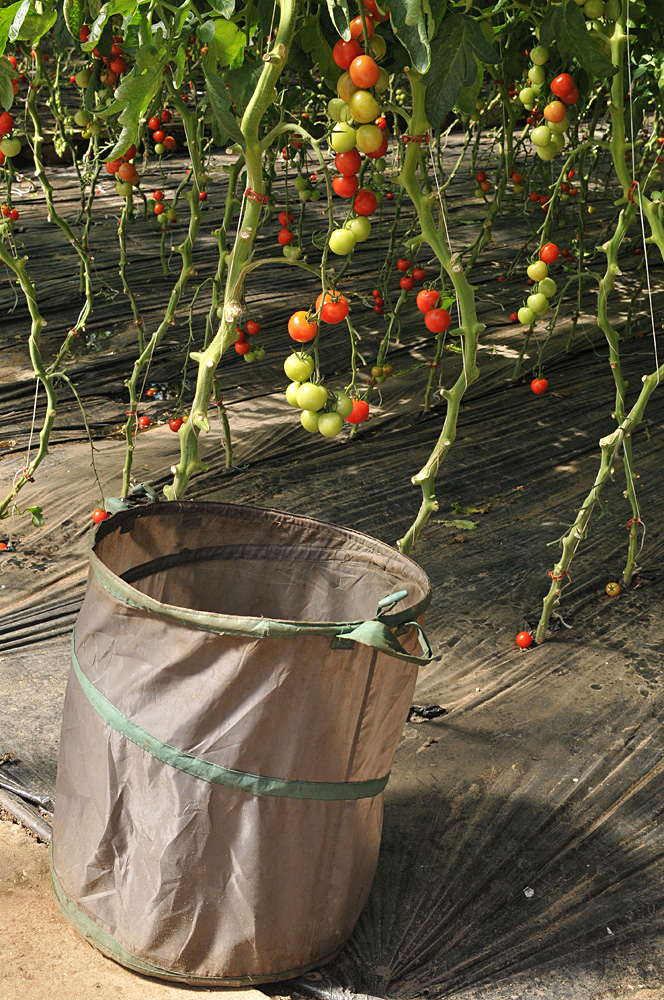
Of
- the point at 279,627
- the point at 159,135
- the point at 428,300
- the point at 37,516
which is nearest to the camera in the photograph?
the point at 279,627

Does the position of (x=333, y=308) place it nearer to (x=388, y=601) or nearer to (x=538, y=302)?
(x=388, y=601)

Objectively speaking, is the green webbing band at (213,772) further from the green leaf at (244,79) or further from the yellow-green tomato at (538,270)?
the yellow-green tomato at (538,270)

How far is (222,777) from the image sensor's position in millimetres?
1152

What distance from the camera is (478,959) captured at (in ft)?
4.50

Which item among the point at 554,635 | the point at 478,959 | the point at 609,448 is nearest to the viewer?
the point at 478,959

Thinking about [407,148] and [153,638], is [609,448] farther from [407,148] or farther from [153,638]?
[153,638]

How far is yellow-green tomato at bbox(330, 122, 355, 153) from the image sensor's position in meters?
1.32

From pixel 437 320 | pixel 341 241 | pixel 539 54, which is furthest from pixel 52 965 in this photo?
pixel 539 54

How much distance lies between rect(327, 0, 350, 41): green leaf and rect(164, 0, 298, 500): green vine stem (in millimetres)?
72

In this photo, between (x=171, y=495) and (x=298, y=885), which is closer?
(x=298, y=885)

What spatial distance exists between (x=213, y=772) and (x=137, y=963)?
1.06 feet

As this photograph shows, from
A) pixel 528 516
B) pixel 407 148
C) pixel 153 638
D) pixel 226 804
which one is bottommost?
pixel 528 516

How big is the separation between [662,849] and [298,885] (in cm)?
76

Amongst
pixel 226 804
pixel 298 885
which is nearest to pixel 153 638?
pixel 226 804
